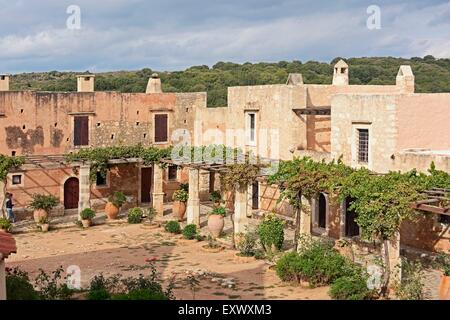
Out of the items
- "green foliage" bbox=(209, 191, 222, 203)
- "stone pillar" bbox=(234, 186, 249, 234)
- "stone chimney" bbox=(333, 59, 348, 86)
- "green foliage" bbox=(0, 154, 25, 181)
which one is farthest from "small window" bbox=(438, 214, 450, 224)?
"green foliage" bbox=(0, 154, 25, 181)

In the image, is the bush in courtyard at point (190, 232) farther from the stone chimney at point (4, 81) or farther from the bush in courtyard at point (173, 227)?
the stone chimney at point (4, 81)

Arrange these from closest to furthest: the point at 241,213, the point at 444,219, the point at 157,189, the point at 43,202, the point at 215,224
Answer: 1. the point at 444,219
2. the point at 241,213
3. the point at 215,224
4. the point at 43,202
5. the point at 157,189

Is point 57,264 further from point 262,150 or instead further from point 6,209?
point 262,150

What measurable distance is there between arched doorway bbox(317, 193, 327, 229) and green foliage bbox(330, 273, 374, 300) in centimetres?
917

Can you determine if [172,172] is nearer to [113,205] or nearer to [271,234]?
[113,205]

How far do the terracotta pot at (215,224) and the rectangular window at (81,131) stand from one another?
8443 millimetres

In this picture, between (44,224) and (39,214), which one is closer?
(44,224)

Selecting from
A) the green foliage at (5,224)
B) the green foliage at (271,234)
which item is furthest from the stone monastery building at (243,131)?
the green foliage at (271,234)

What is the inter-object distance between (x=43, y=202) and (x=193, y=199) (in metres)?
6.14

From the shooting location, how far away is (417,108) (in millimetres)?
19641

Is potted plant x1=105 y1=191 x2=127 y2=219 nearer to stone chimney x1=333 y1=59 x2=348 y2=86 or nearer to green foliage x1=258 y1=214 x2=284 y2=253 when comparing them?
green foliage x1=258 y1=214 x2=284 y2=253

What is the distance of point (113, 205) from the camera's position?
2617 cm

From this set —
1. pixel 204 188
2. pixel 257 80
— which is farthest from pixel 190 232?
pixel 257 80
